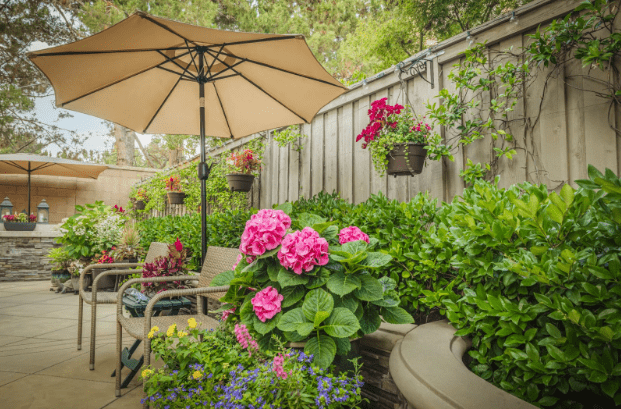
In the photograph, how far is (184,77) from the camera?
8.90 ft

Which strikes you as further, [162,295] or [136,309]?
[136,309]

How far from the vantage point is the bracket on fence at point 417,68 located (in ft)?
8.05

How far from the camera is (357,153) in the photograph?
9.78 ft

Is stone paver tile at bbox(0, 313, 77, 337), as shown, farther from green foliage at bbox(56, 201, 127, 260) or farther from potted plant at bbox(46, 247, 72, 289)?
potted plant at bbox(46, 247, 72, 289)

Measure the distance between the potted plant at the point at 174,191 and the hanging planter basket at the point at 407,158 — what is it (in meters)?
4.21

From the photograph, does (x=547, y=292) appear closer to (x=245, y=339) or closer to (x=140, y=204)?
(x=245, y=339)

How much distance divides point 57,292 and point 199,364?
209 inches

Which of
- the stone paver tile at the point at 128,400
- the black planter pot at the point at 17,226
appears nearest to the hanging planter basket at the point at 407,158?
the stone paver tile at the point at 128,400

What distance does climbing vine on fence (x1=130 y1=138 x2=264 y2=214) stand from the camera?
469 cm

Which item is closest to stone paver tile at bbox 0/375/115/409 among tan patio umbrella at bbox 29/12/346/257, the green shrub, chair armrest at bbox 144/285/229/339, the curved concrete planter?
chair armrest at bbox 144/285/229/339

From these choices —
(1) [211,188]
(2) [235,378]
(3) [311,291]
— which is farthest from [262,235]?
(1) [211,188]

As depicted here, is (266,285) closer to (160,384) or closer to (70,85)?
(160,384)

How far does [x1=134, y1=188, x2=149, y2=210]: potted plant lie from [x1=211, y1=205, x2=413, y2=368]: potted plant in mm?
7077

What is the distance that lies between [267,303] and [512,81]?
5.60 ft
